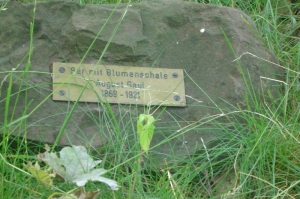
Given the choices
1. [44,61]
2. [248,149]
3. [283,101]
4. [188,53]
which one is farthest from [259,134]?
[44,61]

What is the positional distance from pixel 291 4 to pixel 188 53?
3.67 feet

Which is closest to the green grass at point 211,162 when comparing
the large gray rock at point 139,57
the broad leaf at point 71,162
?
the large gray rock at point 139,57

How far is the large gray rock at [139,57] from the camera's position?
6.63 ft

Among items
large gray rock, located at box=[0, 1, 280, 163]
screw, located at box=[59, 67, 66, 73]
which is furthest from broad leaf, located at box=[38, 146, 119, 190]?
screw, located at box=[59, 67, 66, 73]

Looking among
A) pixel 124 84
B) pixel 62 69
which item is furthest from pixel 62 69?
pixel 124 84

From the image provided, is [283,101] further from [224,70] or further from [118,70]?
[118,70]

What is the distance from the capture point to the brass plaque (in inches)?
81.2

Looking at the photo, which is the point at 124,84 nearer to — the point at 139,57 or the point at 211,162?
the point at 139,57

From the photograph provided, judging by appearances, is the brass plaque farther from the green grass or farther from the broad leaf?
the broad leaf

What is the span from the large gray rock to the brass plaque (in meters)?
0.04

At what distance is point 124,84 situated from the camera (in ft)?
7.06

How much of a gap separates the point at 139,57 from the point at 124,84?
163 mm

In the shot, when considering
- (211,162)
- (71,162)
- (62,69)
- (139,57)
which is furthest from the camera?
(139,57)

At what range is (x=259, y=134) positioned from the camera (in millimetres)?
1924
